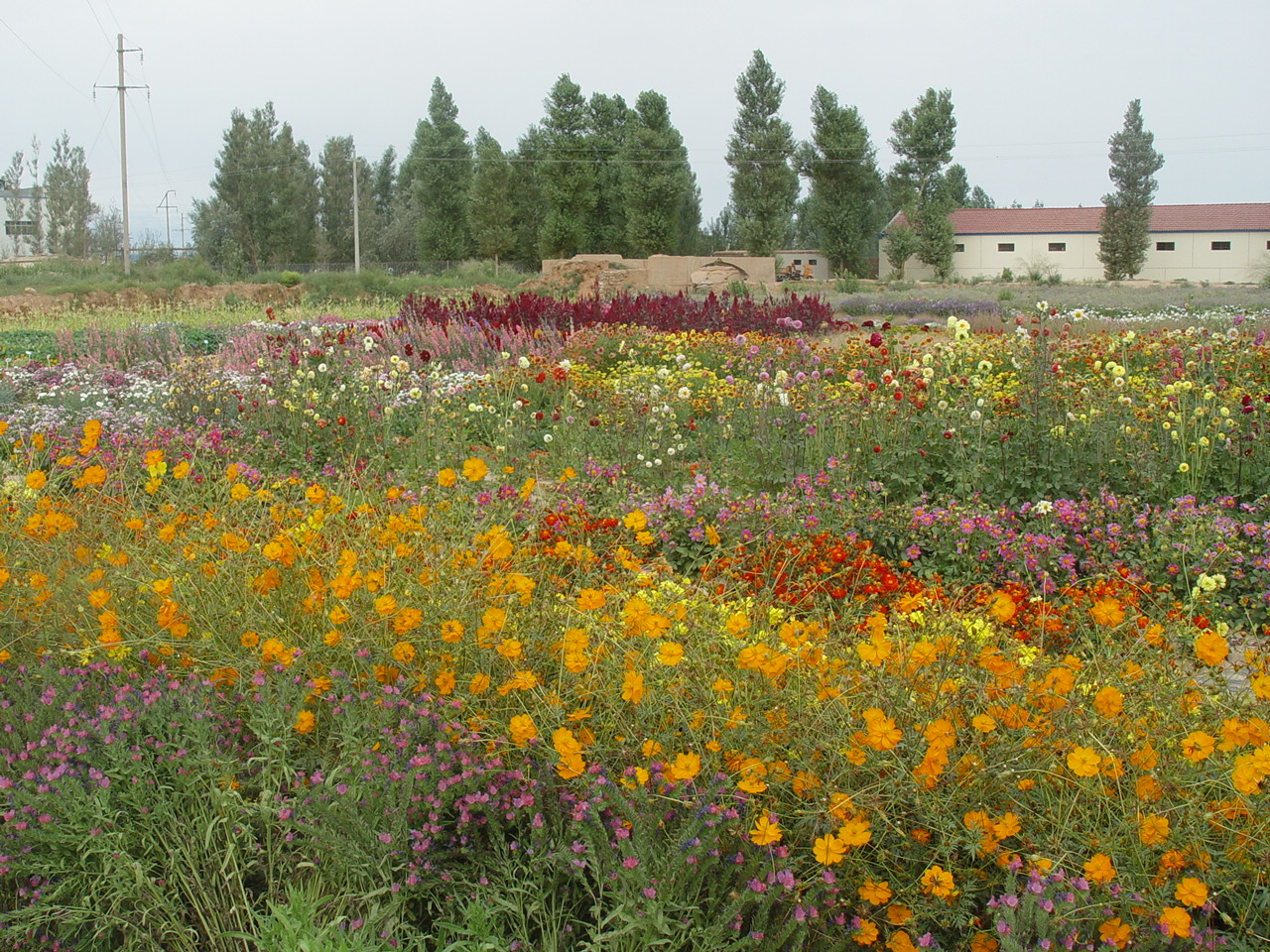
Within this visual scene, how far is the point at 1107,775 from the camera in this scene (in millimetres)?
2096

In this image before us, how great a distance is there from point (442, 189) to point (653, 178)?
9.69 metres

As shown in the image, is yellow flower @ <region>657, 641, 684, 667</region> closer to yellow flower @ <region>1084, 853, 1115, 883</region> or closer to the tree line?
yellow flower @ <region>1084, 853, 1115, 883</region>

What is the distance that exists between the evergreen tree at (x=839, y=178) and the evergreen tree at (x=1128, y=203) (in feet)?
31.3

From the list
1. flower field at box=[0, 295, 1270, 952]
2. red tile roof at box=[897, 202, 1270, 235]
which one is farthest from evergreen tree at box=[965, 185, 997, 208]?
flower field at box=[0, 295, 1270, 952]

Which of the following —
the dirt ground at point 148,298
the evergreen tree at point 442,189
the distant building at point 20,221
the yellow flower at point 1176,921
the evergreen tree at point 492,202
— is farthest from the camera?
the distant building at point 20,221

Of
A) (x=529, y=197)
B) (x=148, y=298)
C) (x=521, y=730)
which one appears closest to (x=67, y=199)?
(x=529, y=197)

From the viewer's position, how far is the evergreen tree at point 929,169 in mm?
42406

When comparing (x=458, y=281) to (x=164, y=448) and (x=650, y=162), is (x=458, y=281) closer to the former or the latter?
(x=650, y=162)

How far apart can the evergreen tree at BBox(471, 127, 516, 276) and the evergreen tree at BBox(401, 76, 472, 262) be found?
244cm

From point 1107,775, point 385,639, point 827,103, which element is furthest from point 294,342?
point 827,103

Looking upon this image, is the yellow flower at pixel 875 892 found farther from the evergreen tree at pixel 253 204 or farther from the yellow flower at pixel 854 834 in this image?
the evergreen tree at pixel 253 204

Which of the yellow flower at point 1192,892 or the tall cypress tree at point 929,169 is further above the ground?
the tall cypress tree at point 929,169

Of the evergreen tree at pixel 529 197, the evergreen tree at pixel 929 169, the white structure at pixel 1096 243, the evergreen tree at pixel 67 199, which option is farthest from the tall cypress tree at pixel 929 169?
the evergreen tree at pixel 67 199

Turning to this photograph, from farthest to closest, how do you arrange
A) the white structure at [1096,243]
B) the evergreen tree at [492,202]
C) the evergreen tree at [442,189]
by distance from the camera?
1. the white structure at [1096,243]
2. the evergreen tree at [442,189]
3. the evergreen tree at [492,202]
